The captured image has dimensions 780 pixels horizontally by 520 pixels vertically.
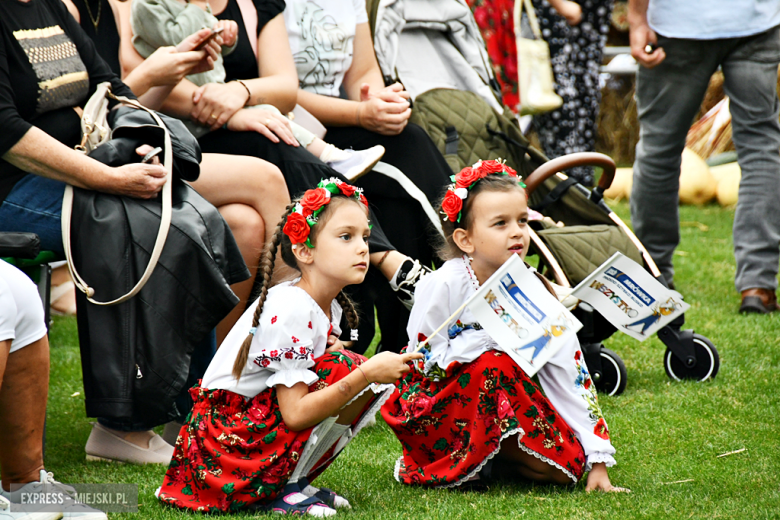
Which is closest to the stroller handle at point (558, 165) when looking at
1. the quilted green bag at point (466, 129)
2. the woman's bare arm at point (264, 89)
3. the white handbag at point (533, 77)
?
the quilted green bag at point (466, 129)

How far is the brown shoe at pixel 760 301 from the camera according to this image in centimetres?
403

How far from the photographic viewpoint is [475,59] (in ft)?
12.7

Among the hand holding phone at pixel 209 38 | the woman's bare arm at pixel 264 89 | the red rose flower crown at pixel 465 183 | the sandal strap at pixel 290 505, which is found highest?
the hand holding phone at pixel 209 38

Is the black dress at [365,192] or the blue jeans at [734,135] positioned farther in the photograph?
the blue jeans at [734,135]

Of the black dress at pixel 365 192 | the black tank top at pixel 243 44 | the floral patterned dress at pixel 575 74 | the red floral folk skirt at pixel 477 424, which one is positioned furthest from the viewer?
the floral patterned dress at pixel 575 74

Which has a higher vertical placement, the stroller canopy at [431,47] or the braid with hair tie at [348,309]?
the stroller canopy at [431,47]

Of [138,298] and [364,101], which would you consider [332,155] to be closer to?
[364,101]

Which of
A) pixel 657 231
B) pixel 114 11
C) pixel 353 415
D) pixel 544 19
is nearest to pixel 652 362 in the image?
pixel 657 231

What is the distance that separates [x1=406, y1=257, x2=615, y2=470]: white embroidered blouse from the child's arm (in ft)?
1.05

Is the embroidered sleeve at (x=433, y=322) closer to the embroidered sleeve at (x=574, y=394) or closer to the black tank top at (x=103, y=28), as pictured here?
the embroidered sleeve at (x=574, y=394)

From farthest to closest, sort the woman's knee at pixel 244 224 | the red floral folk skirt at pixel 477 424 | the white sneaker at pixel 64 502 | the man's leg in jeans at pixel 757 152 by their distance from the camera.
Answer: the man's leg in jeans at pixel 757 152 → the woman's knee at pixel 244 224 → the red floral folk skirt at pixel 477 424 → the white sneaker at pixel 64 502

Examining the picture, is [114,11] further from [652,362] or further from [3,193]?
[652,362]

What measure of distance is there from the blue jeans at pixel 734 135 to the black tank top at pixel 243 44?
1.85 m

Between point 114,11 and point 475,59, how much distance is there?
154 cm
